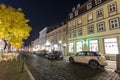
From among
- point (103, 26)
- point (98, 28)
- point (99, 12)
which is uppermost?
point (99, 12)

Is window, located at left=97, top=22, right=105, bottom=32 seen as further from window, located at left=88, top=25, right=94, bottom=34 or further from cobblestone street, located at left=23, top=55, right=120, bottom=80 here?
cobblestone street, located at left=23, top=55, right=120, bottom=80

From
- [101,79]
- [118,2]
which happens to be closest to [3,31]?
[101,79]

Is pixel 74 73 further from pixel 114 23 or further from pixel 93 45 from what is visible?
pixel 93 45

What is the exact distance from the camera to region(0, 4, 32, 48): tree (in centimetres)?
2175

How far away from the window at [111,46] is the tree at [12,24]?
1692 centimetres

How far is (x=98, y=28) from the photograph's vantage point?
24438 millimetres

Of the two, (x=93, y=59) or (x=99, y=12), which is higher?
(x=99, y=12)

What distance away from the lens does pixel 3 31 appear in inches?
864

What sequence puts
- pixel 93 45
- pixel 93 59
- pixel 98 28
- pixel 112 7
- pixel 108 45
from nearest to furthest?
pixel 93 59, pixel 112 7, pixel 108 45, pixel 98 28, pixel 93 45

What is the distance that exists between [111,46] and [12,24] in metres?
19.2

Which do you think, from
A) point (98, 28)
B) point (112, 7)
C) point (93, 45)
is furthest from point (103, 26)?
point (93, 45)

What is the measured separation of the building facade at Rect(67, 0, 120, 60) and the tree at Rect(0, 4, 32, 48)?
1317 centimetres

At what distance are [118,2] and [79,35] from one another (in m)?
12.9

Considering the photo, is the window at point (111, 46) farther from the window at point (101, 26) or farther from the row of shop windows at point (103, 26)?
the window at point (101, 26)
